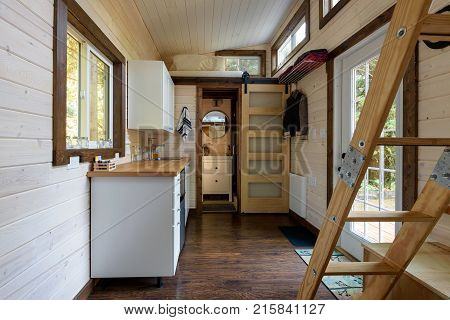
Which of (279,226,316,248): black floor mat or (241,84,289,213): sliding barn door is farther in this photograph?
(241,84,289,213): sliding barn door

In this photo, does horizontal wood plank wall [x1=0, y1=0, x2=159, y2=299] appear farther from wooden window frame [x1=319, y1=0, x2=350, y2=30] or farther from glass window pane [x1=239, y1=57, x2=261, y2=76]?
glass window pane [x1=239, y1=57, x2=261, y2=76]

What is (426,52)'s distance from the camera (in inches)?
61.8

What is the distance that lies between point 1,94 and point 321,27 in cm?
303

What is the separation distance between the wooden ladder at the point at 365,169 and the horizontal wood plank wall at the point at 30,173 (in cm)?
128

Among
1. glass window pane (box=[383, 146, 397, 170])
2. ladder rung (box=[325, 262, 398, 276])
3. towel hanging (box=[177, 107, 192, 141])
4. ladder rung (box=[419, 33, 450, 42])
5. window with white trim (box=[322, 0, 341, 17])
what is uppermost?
window with white trim (box=[322, 0, 341, 17])

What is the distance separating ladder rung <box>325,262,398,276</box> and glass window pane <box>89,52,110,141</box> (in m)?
2.07

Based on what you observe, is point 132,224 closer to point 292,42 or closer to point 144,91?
point 144,91

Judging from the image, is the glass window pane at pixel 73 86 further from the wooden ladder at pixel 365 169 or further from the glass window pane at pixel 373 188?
the glass window pane at pixel 373 188

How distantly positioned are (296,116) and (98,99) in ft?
8.30

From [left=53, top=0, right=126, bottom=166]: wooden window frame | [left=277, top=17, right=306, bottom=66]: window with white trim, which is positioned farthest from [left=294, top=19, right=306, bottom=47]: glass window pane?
[left=53, top=0, right=126, bottom=166]: wooden window frame

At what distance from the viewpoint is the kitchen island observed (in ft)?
6.40

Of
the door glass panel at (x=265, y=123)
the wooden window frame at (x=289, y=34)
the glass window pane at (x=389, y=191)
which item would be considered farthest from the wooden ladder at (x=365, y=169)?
the door glass panel at (x=265, y=123)

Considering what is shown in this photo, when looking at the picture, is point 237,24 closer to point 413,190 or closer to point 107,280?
point 413,190
